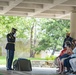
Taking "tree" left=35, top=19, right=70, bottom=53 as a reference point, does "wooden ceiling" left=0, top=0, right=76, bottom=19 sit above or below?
above

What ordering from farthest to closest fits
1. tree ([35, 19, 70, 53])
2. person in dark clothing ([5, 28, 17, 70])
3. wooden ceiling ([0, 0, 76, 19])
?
tree ([35, 19, 70, 53]) → wooden ceiling ([0, 0, 76, 19]) → person in dark clothing ([5, 28, 17, 70])

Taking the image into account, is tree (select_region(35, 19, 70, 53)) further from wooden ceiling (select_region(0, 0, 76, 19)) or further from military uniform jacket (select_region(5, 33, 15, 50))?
military uniform jacket (select_region(5, 33, 15, 50))

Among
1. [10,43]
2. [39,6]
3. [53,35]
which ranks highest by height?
[39,6]

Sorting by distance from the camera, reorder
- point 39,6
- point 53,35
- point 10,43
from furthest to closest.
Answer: point 53,35
point 39,6
point 10,43

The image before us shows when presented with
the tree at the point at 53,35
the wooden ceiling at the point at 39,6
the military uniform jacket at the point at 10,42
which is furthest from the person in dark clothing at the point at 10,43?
the tree at the point at 53,35

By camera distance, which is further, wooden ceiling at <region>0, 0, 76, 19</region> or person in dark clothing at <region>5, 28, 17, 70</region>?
wooden ceiling at <region>0, 0, 76, 19</region>

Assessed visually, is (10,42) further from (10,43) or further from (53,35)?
(53,35)

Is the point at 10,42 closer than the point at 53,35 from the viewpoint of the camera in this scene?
Yes

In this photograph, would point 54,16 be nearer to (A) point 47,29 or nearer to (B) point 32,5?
(B) point 32,5

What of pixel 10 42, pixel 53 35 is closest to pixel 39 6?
pixel 10 42

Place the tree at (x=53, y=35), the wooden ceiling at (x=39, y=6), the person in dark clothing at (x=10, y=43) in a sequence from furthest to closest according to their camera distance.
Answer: the tree at (x=53, y=35) → the wooden ceiling at (x=39, y=6) → the person in dark clothing at (x=10, y=43)

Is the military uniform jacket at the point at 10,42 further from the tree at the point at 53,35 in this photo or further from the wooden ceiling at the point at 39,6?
the tree at the point at 53,35

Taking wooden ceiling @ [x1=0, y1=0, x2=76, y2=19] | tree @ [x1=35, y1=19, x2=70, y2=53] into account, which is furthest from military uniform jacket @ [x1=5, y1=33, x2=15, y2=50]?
tree @ [x1=35, y1=19, x2=70, y2=53]

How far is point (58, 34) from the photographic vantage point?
1328 inches
